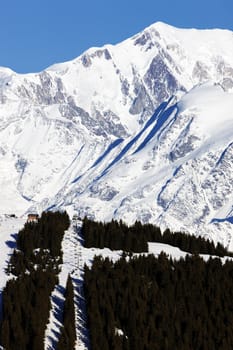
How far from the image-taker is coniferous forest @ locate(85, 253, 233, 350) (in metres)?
131

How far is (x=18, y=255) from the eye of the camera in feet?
493

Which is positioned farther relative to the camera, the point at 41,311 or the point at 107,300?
the point at 107,300

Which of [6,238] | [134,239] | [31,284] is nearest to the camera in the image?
[31,284]

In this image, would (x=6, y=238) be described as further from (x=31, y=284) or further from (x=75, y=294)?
(x=31, y=284)

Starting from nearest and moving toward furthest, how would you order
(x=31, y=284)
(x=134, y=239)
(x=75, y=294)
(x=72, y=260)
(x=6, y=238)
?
(x=31, y=284) → (x=75, y=294) → (x=72, y=260) → (x=6, y=238) → (x=134, y=239)

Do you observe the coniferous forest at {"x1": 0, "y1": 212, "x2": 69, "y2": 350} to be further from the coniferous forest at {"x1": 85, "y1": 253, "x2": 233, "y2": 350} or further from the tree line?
the coniferous forest at {"x1": 85, "y1": 253, "x2": 233, "y2": 350}

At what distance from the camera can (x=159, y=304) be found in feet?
468

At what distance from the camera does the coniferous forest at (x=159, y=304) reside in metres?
131

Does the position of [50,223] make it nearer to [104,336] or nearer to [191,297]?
[191,297]

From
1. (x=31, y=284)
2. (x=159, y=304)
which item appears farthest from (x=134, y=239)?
(x=31, y=284)

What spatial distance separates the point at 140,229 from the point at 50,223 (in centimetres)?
2069

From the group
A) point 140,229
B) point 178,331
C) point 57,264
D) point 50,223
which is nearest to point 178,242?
point 140,229

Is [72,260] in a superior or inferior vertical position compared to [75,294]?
superior

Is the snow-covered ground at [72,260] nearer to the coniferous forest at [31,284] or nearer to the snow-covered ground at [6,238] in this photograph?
the snow-covered ground at [6,238]
